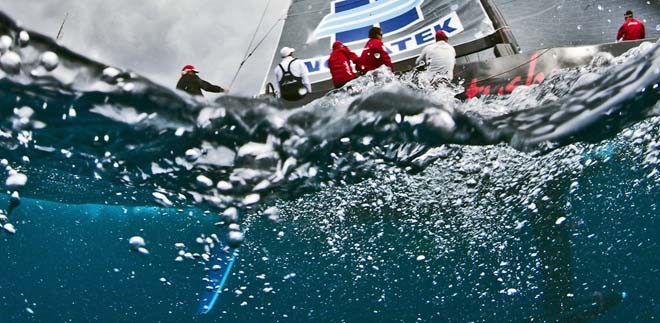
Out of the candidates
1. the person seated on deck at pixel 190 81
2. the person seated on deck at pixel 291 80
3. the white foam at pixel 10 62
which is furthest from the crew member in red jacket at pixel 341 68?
the white foam at pixel 10 62

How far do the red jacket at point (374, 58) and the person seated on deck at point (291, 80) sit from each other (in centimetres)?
53

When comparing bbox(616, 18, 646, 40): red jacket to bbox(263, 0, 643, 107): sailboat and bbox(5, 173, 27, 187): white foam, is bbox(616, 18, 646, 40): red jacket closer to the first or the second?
bbox(263, 0, 643, 107): sailboat

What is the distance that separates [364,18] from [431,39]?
1.22 metres

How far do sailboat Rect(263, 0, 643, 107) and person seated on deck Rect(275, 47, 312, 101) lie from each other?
33 cm

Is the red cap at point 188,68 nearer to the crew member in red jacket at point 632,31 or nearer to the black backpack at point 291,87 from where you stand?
the black backpack at point 291,87

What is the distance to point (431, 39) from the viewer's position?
6914 mm

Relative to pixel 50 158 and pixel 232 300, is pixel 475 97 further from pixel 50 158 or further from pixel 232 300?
pixel 232 300

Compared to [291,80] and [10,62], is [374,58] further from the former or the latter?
[10,62]

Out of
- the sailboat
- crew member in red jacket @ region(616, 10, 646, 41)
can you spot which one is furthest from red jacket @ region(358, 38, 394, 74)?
crew member in red jacket @ region(616, 10, 646, 41)

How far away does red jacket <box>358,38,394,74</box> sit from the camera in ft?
15.1

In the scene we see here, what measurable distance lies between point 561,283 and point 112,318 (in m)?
29.9

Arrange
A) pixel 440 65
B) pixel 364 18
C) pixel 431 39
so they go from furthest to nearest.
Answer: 1. pixel 364 18
2. pixel 431 39
3. pixel 440 65

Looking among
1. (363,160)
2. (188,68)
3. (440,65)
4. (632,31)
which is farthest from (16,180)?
(632,31)

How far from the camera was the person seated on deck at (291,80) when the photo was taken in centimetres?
432
